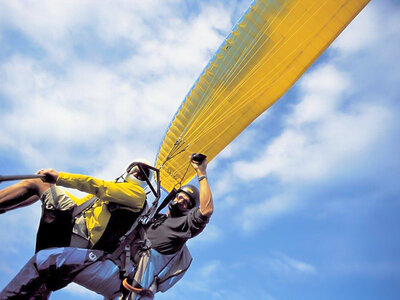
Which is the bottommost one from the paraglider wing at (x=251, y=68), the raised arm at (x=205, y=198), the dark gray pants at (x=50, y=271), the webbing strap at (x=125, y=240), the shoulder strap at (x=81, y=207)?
the dark gray pants at (x=50, y=271)

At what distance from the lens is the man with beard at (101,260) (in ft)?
13.3

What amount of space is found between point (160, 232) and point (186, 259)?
705 mm

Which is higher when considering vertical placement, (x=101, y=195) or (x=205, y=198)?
(x=205, y=198)

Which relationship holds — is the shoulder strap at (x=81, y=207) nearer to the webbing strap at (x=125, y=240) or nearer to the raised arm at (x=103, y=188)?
the raised arm at (x=103, y=188)

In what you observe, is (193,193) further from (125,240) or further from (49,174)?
(49,174)

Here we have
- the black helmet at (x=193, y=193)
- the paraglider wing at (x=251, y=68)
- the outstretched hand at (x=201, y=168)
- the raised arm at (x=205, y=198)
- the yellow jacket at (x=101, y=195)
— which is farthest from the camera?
the paraglider wing at (x=251, y=68)

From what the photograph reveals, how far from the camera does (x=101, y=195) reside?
14.0 feet

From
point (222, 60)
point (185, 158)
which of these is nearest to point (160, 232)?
point (185, 158)

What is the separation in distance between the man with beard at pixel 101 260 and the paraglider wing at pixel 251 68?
322 centimetres

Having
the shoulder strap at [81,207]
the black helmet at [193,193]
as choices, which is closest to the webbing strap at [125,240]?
the shoulder strap at [81,207]

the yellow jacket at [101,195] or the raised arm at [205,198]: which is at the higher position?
the raised arm at [205,198]

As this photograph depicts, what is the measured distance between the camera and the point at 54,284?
4.21 meters

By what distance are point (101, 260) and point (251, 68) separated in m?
6.00

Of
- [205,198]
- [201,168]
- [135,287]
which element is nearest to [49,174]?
[135,287]
